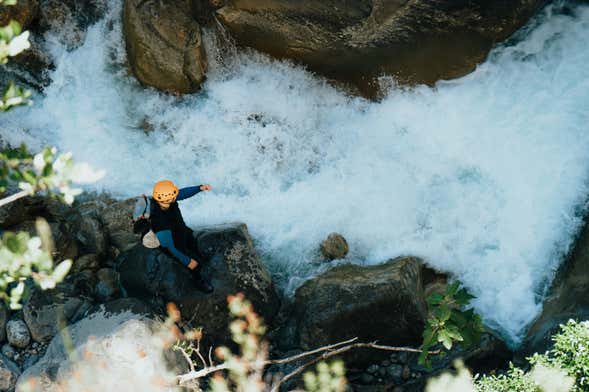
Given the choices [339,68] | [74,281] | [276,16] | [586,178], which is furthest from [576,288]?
[74,281]

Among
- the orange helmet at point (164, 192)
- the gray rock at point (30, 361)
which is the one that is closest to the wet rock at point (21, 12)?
the orange helmet at point (164, 192)

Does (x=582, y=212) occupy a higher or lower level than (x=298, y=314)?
higher

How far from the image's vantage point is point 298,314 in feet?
23.5

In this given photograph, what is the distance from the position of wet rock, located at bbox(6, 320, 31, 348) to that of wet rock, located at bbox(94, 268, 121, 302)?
2.85 ft

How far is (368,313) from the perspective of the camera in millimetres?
6840

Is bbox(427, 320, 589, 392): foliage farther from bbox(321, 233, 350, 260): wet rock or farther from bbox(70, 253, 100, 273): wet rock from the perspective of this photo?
bbox(70, 253, 100, 273): wet rock

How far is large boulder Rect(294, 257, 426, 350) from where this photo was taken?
6828 mm

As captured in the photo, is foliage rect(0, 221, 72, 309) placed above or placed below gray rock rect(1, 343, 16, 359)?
above

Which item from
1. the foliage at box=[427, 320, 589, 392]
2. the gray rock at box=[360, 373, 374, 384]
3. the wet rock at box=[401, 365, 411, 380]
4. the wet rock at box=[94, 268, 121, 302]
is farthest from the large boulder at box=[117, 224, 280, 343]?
the foliage at box=[427, 320, 589, 392]

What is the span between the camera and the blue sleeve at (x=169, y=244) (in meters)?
6.33

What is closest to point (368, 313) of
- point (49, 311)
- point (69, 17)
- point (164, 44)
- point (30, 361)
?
point (49, 311)

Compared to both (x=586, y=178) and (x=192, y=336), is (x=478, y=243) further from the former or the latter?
(x=192, y=336)

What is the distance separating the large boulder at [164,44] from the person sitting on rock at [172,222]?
2.74 metres

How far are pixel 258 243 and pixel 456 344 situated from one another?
281 centimetres
